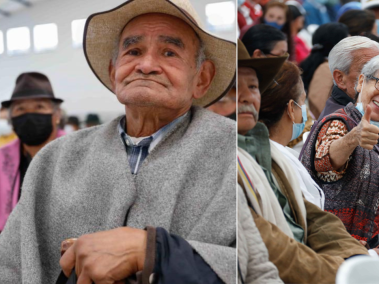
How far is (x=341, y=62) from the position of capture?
4.83 ft

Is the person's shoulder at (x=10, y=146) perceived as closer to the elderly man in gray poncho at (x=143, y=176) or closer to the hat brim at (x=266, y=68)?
the elderly man in gray poncho at (x=143, y=176)

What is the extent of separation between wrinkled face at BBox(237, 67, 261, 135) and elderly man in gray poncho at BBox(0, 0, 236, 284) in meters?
0.29

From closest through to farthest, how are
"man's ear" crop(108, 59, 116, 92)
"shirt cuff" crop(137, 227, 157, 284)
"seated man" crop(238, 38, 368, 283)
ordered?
1. "seated man" crop(238, 38, 368, 283)
2. "shirt cuff" crop(137, 227, 157, 284)
3. "man's ear" crop(108, 59, 116, 92)

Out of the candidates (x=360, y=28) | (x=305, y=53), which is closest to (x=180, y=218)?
(x=305, y=53)

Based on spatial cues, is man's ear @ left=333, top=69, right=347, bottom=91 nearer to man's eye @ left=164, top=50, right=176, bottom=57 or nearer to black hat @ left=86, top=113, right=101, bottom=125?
man's eye @ left=164, top=50, right=176, bottom=57

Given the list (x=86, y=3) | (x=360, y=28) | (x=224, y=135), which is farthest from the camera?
(x=86, y=3)

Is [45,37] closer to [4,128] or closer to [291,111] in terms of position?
[4,128]

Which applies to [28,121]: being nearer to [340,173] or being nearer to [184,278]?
[184,278]

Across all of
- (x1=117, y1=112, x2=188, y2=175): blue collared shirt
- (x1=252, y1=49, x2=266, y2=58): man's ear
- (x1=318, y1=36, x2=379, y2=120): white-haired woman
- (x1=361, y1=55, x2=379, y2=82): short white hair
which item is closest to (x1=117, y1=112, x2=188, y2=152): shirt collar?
(x1=117, y1=112, x2=188, y2=175): blue collared shirt

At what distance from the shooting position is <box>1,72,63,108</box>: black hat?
2410mm

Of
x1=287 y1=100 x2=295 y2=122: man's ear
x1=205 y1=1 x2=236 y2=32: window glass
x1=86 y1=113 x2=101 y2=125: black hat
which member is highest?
x1=205 y1=1 x2=236 y2=32: window glass

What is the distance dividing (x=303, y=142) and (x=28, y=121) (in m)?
1.43

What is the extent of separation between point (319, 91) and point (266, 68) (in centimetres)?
17

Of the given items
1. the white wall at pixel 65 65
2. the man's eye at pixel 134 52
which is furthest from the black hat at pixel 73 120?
the man's eye at pixel 134 52
